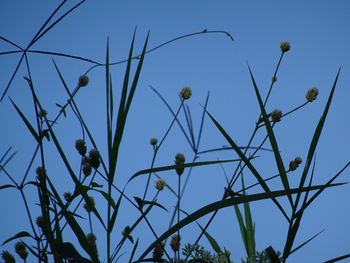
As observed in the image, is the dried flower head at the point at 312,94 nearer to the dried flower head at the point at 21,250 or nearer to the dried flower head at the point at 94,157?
the dried flower head at the point at 94,157

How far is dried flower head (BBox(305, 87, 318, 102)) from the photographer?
103 centimetres

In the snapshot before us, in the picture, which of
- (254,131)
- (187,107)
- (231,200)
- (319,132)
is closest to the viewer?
(231,200)

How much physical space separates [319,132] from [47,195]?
0.45 metres

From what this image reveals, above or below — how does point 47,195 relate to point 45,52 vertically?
below

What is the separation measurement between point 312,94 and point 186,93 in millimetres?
313

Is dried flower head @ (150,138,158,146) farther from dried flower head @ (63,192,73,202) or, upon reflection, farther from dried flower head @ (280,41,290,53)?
dried flower head @ (280,41,290,53)

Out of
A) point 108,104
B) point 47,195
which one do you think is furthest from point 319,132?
point 47,195

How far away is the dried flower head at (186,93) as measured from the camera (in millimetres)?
962

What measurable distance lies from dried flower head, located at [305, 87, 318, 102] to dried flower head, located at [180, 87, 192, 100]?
0.29 m

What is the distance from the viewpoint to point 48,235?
0.66 m

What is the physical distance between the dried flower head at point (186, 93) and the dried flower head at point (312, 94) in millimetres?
294

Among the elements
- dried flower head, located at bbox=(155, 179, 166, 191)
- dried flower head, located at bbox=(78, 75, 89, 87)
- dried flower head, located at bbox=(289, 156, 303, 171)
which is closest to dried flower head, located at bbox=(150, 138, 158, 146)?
dried flower head, located at bbox=(155, 179, 166, 191)

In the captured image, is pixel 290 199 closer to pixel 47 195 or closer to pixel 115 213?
pixel 115 213

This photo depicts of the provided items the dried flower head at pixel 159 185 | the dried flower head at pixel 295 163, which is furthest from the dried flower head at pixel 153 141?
→ the dried flower head at pixel 295 163
